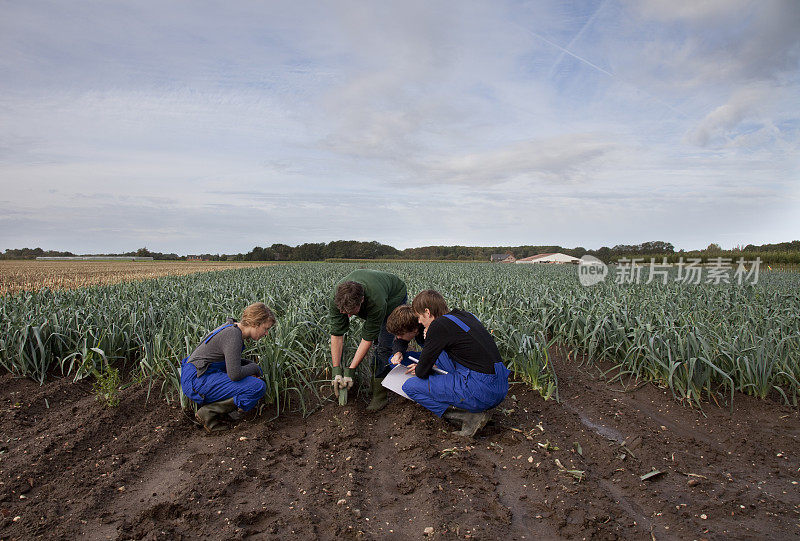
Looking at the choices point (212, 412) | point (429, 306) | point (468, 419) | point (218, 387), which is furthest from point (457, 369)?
point (212, 412)

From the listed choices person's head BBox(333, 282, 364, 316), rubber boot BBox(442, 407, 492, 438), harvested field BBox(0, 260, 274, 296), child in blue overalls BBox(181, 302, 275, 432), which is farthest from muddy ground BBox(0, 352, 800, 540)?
harvested field BBox(0, 260, 274, 296)

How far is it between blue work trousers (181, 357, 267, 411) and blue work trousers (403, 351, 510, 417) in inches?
48.7

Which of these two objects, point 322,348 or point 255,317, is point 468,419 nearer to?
point 322,348

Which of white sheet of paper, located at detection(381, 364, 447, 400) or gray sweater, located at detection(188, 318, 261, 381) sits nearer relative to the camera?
gray sweater, located at detection(188, 318, 261, 381)

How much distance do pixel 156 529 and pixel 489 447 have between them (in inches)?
89.0

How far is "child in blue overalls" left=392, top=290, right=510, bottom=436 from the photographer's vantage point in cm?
329

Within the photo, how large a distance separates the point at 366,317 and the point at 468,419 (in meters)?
1.20

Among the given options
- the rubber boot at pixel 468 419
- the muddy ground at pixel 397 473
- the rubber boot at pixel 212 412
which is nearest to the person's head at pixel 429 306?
the rubber boot at pixel 468 419

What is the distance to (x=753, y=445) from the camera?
3.52 metres

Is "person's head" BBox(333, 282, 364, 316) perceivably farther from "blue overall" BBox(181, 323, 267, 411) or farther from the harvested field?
the harvested field

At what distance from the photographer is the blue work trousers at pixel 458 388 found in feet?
10.8

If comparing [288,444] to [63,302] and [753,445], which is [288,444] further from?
[63,302]

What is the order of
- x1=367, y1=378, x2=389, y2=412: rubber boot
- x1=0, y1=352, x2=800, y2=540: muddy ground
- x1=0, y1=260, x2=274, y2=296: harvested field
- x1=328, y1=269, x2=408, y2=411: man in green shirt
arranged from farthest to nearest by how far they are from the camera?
x1=0, y1=260, x2=274, y2=296: harvested field → x1=367, y1=378, x2=389, y2=412: rubber boot → x1=328, y1=269, x2=408, y2=411: man in green shirt → x1=0, y1=352, x2=800, y2=540: muddy ground

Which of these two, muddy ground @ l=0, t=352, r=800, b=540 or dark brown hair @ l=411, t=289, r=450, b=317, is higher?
dark brown hair @ l=411, t=289, r=450, b=317
